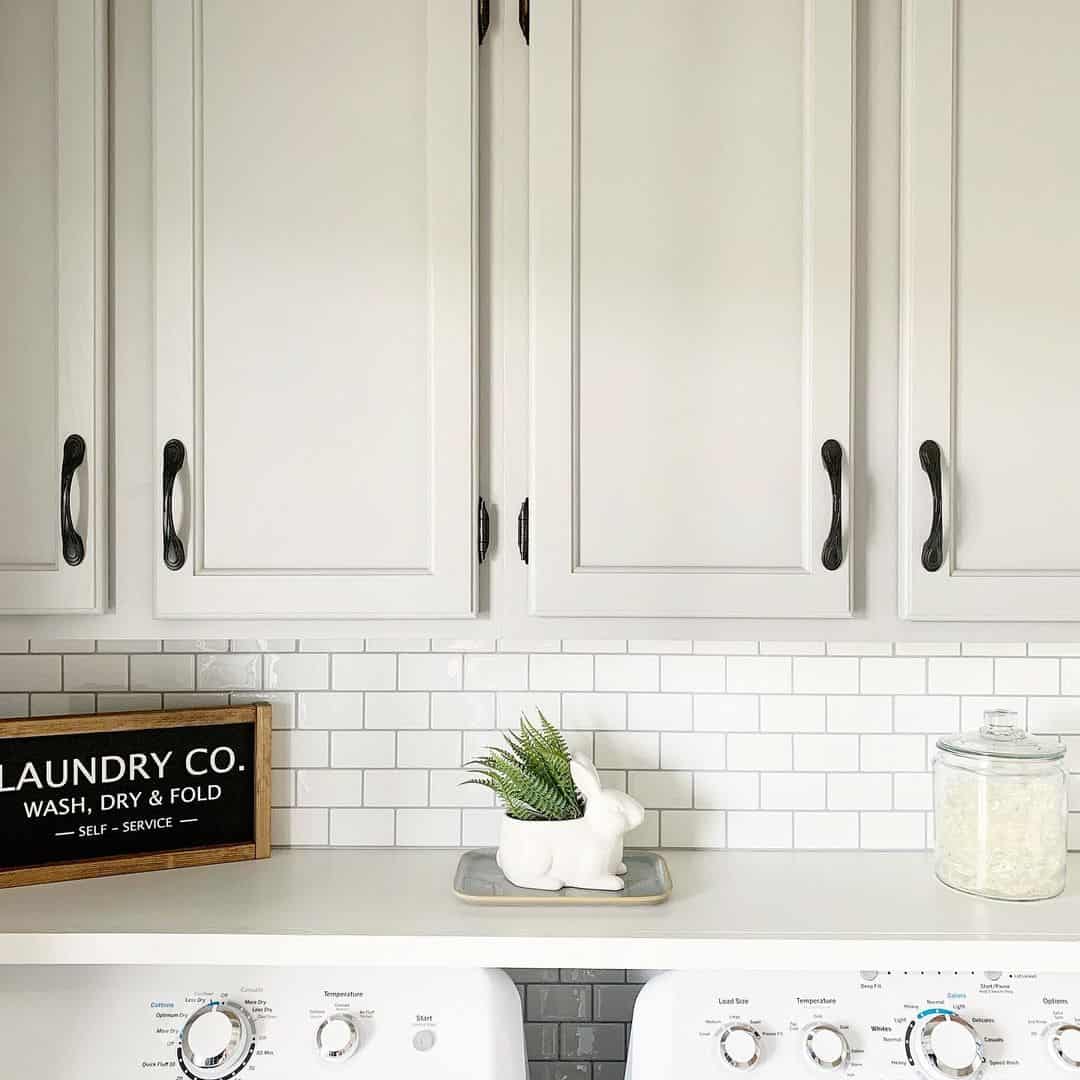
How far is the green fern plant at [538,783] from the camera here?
1346mm

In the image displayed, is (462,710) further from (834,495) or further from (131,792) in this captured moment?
(834,495)

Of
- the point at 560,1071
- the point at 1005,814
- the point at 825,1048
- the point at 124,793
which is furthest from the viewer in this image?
the point at 560,1071

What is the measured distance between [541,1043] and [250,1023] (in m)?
0.53

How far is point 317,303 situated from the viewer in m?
1.26

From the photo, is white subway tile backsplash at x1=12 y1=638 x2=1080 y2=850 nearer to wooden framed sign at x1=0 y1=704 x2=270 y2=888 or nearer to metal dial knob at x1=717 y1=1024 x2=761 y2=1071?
wooden framed sign at x1=0 y1=704 x2=270 y2=888

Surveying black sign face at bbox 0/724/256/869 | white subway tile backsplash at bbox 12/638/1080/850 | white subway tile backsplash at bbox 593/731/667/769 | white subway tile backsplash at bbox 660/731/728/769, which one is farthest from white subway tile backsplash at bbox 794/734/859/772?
black sign face at bbox 0/724/256/869

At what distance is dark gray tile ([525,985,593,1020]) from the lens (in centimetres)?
154

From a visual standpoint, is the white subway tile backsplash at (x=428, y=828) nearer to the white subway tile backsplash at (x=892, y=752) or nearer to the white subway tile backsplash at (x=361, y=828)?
the white subway tile backsplash at (x=361, y=828)

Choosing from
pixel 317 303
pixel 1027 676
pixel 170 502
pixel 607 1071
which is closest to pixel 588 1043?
pixel 607 1071

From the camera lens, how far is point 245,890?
135 cm

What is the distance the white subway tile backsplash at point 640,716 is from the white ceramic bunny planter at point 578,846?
9.2 inches

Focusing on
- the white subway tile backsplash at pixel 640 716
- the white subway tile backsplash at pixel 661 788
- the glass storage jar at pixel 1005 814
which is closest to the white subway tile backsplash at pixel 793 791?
the white subway tile backsplash at pixel 640 716

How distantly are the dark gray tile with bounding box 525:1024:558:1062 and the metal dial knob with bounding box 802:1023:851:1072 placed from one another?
0.48 m

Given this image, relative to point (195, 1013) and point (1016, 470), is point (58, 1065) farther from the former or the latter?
point (1016, 470)
